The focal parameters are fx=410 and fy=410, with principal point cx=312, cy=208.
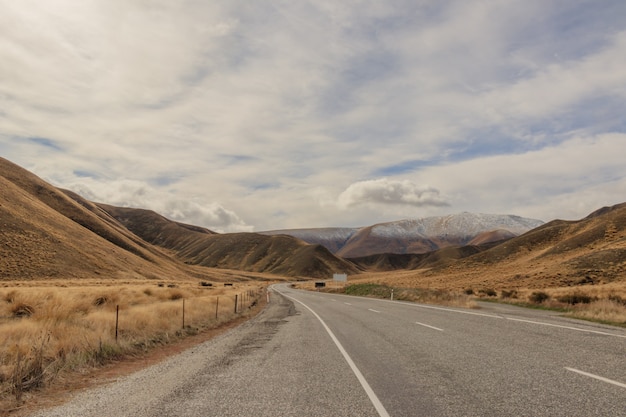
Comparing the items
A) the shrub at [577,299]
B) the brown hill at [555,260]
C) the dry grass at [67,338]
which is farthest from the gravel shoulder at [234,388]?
the brown hill at [555,260]

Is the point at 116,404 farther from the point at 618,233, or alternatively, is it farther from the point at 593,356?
the point at 618,233

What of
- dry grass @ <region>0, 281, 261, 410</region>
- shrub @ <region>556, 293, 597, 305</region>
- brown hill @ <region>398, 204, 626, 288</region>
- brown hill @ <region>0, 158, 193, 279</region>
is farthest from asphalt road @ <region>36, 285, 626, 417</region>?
brown hill @ <region>0, 158, 193, 279</region>

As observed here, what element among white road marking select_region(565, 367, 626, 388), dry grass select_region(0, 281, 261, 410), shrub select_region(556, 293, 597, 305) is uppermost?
white road marking select_region(565, 367, 626, 388)

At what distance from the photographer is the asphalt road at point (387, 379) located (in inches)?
222

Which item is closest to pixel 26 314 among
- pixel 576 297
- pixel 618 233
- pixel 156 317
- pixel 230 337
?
pixel 156 317

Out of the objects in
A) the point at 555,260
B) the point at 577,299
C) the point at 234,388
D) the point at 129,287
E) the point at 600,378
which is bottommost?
the point at 129,287

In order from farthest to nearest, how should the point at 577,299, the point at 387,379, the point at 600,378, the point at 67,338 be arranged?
the point at 577,299 → the point at 67,338 → the point at 387,379 → the point at 600,378

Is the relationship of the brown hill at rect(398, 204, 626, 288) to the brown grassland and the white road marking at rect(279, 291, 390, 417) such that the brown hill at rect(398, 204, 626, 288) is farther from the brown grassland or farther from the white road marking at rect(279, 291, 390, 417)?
the white road marking at rect(279, 291, 390, 417)

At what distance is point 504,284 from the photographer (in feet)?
193

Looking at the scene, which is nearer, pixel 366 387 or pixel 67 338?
pixel 366 387

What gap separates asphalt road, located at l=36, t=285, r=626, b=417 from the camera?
563 centimetres

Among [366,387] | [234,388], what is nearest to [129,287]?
[234,388]

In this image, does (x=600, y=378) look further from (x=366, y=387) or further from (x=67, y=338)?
(x=67, y=338)

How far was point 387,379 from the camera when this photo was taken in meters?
7.16
